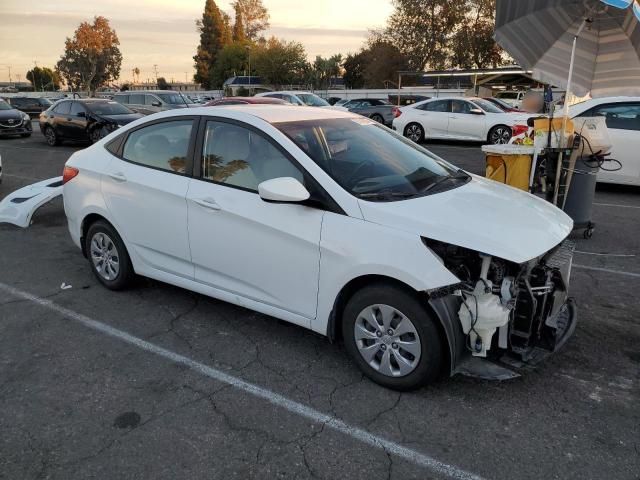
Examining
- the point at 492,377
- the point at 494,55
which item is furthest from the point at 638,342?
the point at 494,55

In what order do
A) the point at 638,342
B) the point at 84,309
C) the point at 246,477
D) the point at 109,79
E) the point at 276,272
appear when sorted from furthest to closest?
1. the point at 109,79
2. the point at 84,309
3. the point at 638,342
4. the point at 276,272
5. the point at 246,477

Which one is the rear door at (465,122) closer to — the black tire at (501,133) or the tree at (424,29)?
the black tire at (501,133)

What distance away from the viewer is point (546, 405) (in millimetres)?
3072

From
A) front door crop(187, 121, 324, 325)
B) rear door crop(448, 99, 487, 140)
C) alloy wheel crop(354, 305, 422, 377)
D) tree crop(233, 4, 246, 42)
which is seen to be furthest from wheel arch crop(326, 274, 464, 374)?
tree crop(233, 4, 246, 42)

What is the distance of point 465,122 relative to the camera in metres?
16.2

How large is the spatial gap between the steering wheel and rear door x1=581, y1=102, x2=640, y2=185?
640cm

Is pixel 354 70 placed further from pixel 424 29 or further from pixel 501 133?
pixel 501 133

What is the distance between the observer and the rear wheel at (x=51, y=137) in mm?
17078

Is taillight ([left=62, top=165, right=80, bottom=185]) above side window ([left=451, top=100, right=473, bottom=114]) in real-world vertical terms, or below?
below

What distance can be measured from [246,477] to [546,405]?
1762 mm

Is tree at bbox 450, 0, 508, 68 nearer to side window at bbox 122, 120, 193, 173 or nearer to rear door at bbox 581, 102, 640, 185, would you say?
rear door at bbox 581, 102, 640, 185

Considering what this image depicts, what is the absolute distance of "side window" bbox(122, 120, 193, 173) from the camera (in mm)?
4094

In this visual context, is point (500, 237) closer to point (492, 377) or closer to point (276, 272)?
point (492, 377)

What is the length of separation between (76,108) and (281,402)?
52.3ft
